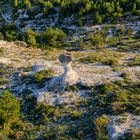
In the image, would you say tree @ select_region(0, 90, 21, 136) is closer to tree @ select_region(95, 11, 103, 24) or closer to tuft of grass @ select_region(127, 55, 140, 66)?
tuft of grass @ select_region(127, 55, 140, 66)

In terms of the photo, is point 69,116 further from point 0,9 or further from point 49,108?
point 0,9

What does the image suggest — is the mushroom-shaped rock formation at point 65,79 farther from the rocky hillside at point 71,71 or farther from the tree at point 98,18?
the tree at point 98,18

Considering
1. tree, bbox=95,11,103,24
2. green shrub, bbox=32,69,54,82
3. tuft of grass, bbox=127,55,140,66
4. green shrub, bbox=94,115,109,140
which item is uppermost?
green shrub, bbox=94,115,109,140

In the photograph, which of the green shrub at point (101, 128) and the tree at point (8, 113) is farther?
the tree at point (8, 113)

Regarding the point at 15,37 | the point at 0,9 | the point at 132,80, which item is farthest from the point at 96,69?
the point at 0,9

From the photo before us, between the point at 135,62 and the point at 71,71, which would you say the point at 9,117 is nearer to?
the point at 71,71

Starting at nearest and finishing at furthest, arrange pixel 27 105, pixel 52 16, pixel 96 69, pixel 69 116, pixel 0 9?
pixel 69 116 → pixel 27 105 → pixel 96 69 → pixel 52 16 → pixel 0 9

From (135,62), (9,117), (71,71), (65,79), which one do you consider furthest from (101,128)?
(135,62)

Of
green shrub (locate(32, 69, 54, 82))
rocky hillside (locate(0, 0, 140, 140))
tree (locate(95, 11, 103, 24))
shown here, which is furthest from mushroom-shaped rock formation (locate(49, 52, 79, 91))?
tree (locate(95, 11, 103, 24))

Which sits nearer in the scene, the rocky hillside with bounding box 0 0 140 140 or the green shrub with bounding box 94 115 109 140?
the green shrub with bounding box 94 115 109 140

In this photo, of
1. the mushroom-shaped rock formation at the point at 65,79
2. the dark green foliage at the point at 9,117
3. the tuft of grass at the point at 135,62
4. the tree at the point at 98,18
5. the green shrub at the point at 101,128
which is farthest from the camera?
the tree at the point at 98,18

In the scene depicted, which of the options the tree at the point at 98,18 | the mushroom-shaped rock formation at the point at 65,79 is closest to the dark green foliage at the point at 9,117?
the mushroom-shaped rock formation at the point at 65,79
